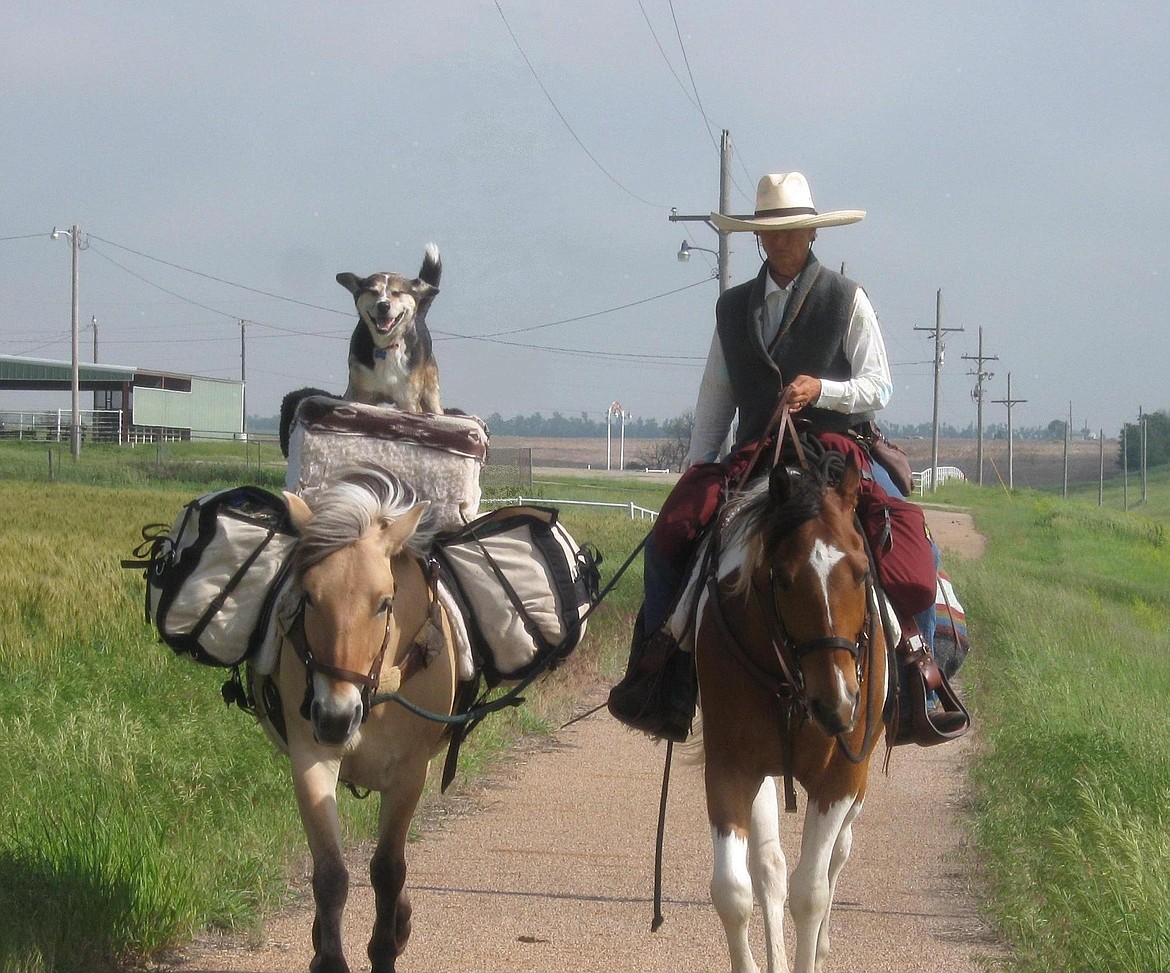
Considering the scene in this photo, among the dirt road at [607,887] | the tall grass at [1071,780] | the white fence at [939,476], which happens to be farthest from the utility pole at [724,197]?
the white fence at [939,476]

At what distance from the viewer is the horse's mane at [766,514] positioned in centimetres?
443

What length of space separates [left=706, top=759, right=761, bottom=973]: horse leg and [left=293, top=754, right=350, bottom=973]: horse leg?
1.30 m

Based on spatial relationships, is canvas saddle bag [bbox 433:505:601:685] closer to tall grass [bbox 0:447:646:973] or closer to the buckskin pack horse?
the buckskin pack horse

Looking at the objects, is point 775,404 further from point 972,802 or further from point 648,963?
point 972,802

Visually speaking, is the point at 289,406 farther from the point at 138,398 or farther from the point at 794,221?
the point at 138,398

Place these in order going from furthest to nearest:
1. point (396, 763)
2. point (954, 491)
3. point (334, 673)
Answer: point (954, 491) < point (396, 763) < point (334, 673)

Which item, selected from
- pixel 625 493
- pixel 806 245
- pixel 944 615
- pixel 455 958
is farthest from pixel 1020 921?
pixel 625 493

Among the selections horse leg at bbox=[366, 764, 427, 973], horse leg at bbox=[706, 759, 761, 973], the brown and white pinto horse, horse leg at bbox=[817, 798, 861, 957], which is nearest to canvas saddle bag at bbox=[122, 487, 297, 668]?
horse leg at bbox=[366, 764, 427, 973]

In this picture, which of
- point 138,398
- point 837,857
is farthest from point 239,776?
point 138,398

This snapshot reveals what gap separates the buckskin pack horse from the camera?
4641 mm

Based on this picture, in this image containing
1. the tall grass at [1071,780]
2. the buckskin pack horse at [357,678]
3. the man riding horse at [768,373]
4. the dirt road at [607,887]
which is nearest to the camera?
the buckskin pack horse at [357,678]

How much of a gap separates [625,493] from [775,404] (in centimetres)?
4231

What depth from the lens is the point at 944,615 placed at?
5848 millimetres

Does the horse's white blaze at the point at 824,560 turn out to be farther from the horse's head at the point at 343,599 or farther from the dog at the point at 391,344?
the dog at the point at 391,344
